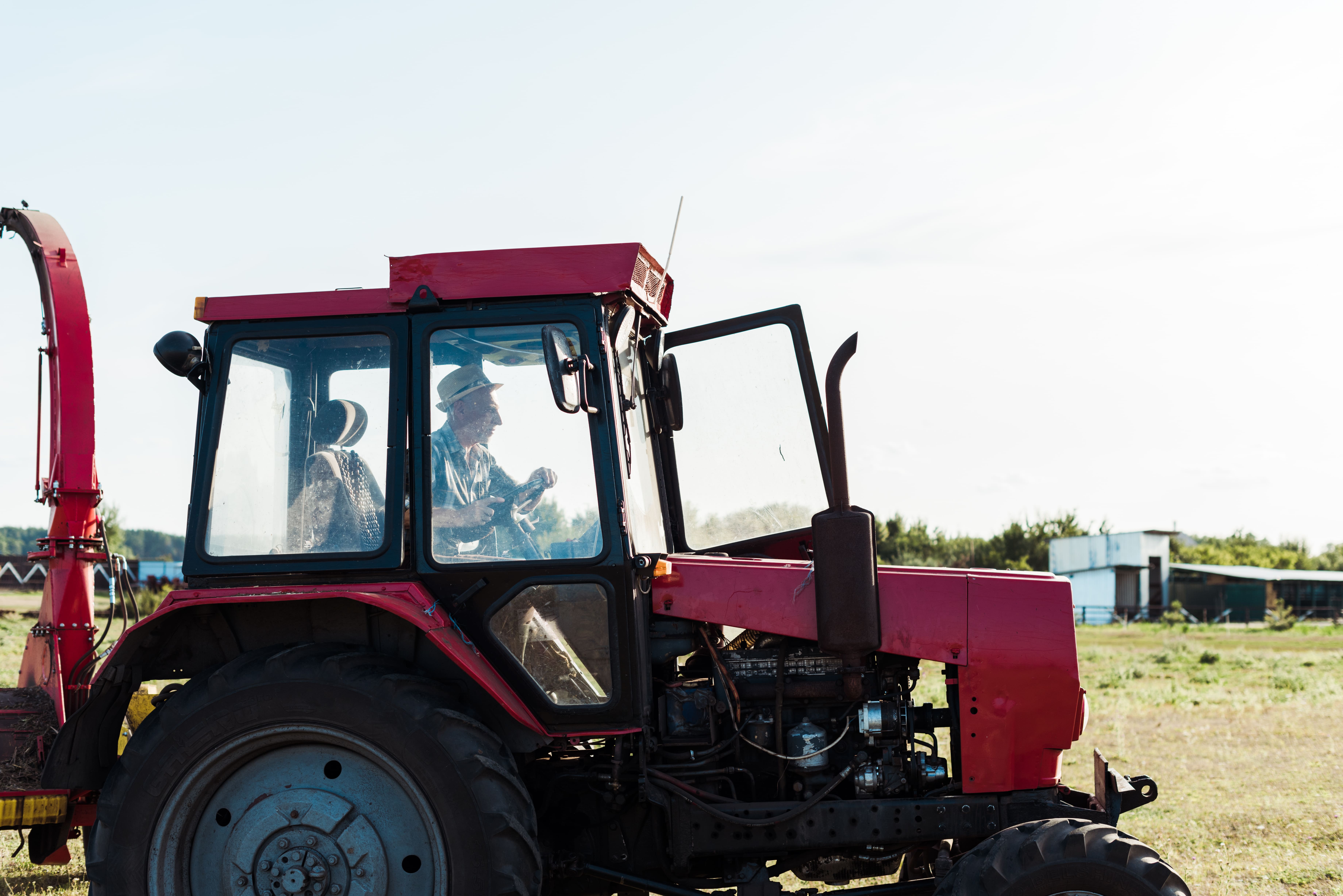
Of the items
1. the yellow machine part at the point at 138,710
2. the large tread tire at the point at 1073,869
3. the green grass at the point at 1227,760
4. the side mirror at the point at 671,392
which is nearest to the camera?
the large tread tire at the point at 1073,869

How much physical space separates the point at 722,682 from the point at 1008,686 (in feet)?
3.56

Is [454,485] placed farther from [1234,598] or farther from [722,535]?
[1234,598]

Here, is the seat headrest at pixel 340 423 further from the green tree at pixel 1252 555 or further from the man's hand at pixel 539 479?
the green tree at pixel 1252 555

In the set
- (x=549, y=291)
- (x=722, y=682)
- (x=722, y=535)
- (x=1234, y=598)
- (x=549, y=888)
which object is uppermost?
(x=549, y=291)

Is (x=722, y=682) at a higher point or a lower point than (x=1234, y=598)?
higher

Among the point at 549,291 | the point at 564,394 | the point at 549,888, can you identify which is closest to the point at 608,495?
the point at 564,394

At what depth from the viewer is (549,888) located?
14.9 feet

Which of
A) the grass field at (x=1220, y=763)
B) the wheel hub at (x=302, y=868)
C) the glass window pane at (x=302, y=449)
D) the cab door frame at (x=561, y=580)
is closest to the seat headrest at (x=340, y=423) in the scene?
the glass window pane at (x=302, y=449)

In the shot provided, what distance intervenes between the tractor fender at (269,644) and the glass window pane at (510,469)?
1.02 feet

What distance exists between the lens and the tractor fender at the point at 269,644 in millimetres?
4156

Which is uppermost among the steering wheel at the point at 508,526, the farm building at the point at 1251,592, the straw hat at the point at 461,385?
the straw hat at the point at 461,385

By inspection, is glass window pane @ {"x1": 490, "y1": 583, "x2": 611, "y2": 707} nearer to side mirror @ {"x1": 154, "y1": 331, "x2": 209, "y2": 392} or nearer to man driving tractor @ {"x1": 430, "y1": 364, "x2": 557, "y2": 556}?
man driving tractor @ {"x1": 430, "y1": 364, "x2": 557, "y2": 556}

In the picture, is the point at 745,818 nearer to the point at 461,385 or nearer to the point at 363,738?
the point at 363,738

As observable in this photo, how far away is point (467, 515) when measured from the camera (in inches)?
170
